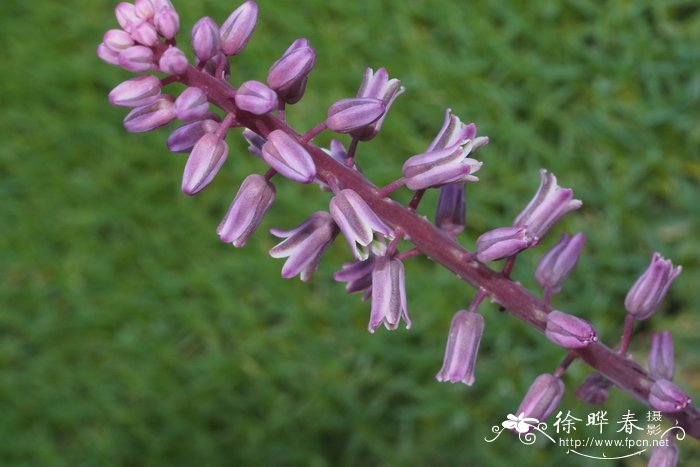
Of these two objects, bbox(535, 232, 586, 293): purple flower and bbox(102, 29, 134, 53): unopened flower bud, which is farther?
bbox(535, 232, 586, 293): purple flower

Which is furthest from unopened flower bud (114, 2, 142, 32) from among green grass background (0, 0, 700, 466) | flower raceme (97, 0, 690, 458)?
green grass background (0, 0, 700, 466)

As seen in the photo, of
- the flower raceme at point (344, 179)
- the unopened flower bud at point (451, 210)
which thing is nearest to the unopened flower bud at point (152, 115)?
the flower raceme at point (344, 179)

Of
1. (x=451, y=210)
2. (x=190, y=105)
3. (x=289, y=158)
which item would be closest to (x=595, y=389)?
(x=451, y=210)

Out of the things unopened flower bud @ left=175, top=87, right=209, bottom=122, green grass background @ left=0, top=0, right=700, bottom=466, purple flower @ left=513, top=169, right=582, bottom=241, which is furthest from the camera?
green grass background @ left=0, top=0, right=700, bottom=466

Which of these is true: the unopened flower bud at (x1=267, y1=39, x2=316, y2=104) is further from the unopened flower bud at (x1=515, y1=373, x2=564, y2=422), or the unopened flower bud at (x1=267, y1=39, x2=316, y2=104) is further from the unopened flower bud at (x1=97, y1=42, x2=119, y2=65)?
the unopened flower bud at (x1=515, y1=373, x2=564, y2=422)

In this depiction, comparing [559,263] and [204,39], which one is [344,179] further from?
[559,263]

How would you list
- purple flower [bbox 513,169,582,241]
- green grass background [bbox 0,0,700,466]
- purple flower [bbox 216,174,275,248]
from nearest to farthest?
1. purple flower [bbox 216,174,275,248]
2. purple flower [bbox 513,169,582,241]
3. green grass background [bbox 0,0,700,466]

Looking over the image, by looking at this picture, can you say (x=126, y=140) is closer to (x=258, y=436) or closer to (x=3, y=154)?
(x=3, y=154)
